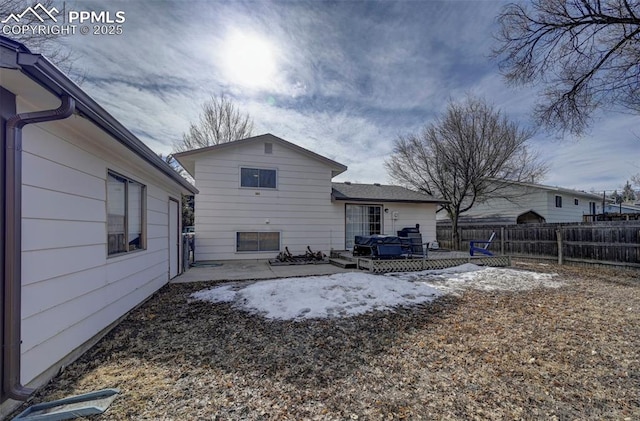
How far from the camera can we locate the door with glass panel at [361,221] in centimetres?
1203

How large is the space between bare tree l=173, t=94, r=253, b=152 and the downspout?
18.0 metres

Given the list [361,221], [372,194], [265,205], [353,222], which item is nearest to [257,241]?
[265,205]

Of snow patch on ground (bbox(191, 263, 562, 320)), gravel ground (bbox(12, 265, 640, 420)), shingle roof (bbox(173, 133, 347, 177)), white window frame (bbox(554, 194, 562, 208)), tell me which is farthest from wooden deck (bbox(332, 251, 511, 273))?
white window frame (bbox(554, 194, 562, 208))

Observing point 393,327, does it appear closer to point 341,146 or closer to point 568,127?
point 568,127

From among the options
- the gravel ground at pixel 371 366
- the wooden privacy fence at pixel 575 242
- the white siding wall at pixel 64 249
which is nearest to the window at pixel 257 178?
the white siding wall at pixel 64 249

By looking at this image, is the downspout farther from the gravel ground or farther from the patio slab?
the patio slab

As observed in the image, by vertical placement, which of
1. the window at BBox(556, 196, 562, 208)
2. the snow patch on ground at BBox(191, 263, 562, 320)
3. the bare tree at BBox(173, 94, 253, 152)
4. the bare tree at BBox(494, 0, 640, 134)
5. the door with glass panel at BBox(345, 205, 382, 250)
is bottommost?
the snow patch on ground at BBox(191, 263, 562, 320)

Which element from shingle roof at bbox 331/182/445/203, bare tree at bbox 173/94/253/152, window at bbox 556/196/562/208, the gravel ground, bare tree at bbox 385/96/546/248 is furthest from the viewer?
bare tree at bbox 173/94/253/152

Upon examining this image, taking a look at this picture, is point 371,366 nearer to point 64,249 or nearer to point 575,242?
point 64,249

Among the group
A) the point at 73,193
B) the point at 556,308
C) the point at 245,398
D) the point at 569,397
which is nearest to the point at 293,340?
the point at 245,398

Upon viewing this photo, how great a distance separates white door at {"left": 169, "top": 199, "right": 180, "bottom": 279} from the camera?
717 cm

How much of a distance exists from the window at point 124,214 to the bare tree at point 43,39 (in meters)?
4.31

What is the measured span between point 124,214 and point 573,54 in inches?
449

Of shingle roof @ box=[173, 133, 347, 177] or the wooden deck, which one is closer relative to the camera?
the wooden deck
